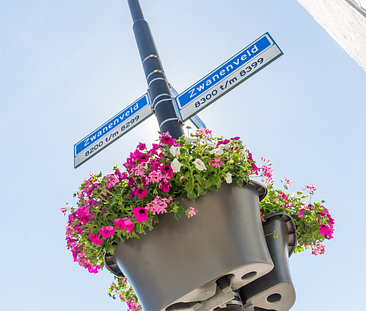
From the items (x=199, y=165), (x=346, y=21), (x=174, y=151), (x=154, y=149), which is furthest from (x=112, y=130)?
(x=346, y=21)

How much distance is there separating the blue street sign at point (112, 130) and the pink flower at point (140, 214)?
3.76 feet

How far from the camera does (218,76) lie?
7.31ft

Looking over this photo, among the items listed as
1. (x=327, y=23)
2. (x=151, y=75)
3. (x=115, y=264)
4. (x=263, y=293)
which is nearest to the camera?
(x=263, y=293)

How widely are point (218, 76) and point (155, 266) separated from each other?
140cm

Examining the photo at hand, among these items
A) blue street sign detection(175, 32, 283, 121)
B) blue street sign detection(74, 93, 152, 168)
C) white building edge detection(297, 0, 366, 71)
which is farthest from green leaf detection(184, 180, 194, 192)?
white building edge detection(297, 0, 366, 71)

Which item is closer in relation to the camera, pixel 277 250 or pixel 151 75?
pixel 277 250

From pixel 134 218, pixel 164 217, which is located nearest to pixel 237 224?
pixel 164 217

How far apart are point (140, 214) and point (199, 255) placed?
11.1 inches

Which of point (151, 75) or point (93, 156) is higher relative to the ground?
point (151, 75)

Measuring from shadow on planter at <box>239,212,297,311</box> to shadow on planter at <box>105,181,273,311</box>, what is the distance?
0.15m

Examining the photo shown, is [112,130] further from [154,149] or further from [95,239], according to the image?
[95,239]

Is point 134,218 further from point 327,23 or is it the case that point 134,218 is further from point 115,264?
point 327,23

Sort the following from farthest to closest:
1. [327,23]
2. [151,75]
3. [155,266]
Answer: [327,23] → [151,75] → [155,266]

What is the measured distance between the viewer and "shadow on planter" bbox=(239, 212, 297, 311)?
57.0 inches
